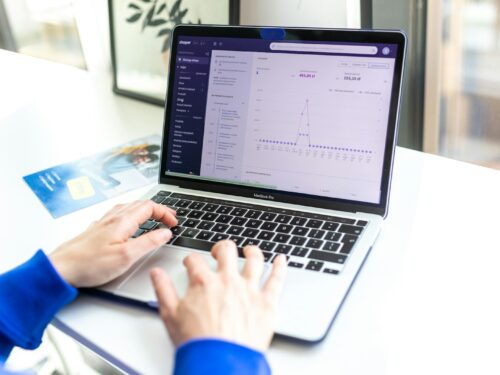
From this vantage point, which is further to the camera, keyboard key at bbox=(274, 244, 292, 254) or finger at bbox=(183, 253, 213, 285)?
keyboard key at bbox=(274, 244, 292, 254)

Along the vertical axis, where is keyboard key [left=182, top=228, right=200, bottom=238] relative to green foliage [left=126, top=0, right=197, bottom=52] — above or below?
below

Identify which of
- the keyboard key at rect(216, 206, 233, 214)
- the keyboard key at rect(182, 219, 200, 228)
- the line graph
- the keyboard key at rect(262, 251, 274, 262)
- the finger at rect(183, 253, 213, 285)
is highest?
the line graph

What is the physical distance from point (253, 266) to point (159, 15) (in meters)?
0.87

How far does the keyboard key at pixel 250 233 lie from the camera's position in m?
0.72

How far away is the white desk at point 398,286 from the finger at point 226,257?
0.09 m

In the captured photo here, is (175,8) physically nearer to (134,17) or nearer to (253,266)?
(134,17)

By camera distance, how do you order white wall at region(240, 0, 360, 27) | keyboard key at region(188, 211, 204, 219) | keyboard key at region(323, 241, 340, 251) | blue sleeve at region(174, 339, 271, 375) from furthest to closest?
white wall at region(240, 0, 360, 27) → keyboard key at region(188, 211, 204, 219) → keyboard key at region(323, 241, 340, 251) → blue sleeve at region(174, 339, 271, 375)

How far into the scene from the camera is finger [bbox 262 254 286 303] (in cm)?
57

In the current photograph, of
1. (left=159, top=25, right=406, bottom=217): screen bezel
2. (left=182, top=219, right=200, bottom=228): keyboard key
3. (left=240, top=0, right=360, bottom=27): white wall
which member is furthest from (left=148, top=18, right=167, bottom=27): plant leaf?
(left=182, top=219, right=200, bottom=228): keyboard key

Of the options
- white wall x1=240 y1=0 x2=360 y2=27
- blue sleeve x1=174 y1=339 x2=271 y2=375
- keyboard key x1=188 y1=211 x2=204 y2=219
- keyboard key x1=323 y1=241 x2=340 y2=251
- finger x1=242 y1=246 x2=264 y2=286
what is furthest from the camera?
white wall x1=240 y1=0 x2=360 y2=27

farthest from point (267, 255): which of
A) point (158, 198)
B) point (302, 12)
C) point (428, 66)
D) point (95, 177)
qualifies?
point (428, 66)

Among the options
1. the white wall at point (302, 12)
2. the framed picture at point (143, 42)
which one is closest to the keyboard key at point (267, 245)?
the white wall at point (302, 12)

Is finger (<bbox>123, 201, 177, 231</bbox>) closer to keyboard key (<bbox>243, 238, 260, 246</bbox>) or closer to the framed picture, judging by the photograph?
keyboard key (<bbox>243, 238, 260, 246</bbox>)

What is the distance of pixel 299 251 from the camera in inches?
26.8
